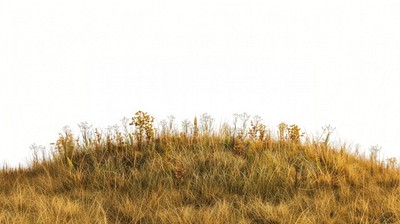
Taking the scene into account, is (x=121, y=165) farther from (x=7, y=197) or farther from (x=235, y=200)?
(x=235, y=200)

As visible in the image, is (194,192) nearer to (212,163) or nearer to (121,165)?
(212,163)

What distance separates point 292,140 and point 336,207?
2.42 m

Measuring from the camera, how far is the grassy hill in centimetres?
451

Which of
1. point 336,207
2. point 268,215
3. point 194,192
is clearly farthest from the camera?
point 194,192

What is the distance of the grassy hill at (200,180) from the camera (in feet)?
14.8

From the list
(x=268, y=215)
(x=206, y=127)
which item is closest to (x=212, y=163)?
(x=206, y=127)

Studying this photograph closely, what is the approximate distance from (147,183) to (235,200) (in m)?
1.30

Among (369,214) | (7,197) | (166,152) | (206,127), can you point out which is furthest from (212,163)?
(7,197)

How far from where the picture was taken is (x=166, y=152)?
20.1 feet

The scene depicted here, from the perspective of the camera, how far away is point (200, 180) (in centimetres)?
544

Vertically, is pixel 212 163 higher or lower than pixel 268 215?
higher

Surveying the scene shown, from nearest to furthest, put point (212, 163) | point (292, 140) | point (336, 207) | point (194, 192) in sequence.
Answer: point (336, 207) → point (194, 192) → point (212, 163) → point (292, 140)

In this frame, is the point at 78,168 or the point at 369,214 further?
the point at 78,168

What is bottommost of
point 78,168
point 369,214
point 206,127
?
point 369,214
